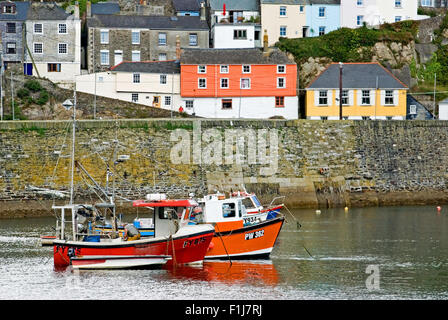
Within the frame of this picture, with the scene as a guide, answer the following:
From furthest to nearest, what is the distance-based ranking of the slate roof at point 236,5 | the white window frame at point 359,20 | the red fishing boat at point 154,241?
the white window frame at point 359,20 → the slate roof at point 236,5 → the red fishing boat at point 154,241

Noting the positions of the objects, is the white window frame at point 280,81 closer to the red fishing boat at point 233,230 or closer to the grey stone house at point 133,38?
the grey stone house at point 133,38

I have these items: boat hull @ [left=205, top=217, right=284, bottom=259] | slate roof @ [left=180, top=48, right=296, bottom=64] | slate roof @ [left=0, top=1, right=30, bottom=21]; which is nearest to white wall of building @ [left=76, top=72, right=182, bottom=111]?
slate roof @ [left=180, top=48, right=296, bottom=64]

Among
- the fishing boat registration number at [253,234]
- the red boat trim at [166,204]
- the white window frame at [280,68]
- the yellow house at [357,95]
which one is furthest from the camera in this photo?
the white window frame at [280,68]

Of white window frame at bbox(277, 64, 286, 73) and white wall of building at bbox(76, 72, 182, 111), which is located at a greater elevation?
white window frame at bbox(277, 64, 286, 73)

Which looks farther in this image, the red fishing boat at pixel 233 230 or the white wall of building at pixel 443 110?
the white wall of building at pixel 443 110

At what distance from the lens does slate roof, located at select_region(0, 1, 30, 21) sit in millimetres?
59844

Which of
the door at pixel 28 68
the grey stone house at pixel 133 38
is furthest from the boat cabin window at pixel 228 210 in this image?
the door at pixel 28 68

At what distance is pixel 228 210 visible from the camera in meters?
29.8

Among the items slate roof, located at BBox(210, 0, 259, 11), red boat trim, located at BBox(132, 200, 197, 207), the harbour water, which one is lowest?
the harbour water

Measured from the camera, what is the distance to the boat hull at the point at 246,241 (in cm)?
2959

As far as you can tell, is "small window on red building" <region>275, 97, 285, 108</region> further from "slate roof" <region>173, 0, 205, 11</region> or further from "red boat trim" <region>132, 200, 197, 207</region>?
"red boat trim" <region>132, 200, 197, 207</region>

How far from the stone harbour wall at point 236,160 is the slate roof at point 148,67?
11599 mm

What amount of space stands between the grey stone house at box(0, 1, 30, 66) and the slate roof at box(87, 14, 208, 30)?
14.1 ft
